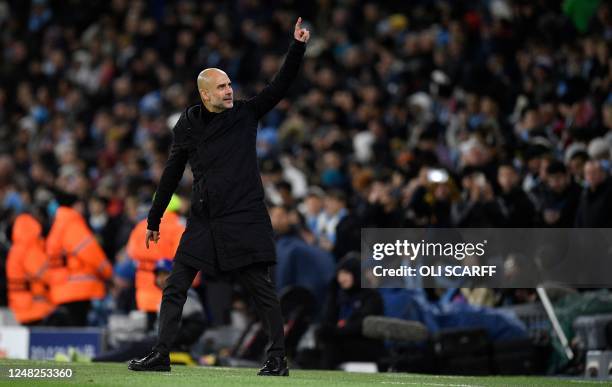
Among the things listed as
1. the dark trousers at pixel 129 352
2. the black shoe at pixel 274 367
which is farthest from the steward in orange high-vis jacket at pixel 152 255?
the black shoe at pixel 274 367

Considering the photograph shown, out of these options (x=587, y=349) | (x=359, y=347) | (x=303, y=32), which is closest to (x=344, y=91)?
(x=359, y=347)

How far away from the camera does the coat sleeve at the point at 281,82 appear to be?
9375 mm

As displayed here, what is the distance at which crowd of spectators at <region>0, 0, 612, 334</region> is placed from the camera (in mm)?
14922

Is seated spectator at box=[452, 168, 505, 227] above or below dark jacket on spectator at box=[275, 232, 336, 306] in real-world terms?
above

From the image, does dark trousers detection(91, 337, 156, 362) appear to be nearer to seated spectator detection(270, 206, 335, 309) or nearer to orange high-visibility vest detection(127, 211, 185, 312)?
orange high-visibility vest detection(127, 211, 185, 312)

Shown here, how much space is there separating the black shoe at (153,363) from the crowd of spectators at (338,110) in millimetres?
4956

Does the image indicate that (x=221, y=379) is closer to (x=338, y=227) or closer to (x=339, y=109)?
(x=338, y=227)

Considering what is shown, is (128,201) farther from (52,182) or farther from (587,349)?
(587,349)

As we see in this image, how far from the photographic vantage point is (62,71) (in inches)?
1072

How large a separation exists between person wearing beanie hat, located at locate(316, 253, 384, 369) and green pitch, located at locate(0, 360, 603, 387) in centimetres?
250

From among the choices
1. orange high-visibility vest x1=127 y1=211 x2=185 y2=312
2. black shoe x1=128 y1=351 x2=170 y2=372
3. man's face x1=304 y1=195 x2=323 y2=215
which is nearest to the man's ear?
black shoe x1=128 y1=351 x2=170 y2=372

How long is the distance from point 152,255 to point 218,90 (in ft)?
16.7

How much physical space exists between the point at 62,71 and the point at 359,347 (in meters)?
14.8

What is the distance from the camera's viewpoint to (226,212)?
9.55m
